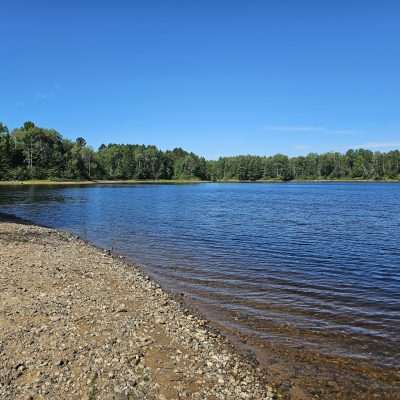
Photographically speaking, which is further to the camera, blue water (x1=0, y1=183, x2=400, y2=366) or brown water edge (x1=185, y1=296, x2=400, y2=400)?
blue water (x1=0, y1=183, x2=400, y2=366)

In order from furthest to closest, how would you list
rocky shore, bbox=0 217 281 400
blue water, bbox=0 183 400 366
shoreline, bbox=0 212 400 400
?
blue water, bbox=0 183 400 366 → shoreline, bbox=0 212 400 400 → rocky shore, bbox=0 217 281 400

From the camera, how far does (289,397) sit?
25.8 ft

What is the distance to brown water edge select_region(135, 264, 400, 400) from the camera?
8172mm

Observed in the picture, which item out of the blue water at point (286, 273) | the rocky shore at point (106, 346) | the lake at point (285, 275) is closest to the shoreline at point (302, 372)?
the rocky shore at point (106, 346)

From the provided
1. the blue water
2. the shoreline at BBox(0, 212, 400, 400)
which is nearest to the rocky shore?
the shoreline at BBox(0, 212, 400, 400)

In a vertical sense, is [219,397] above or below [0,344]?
below

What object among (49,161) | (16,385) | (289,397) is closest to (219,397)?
(289,397)

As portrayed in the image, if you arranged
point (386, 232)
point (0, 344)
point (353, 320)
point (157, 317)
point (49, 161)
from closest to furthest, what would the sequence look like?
point (0, 344), point (157, 317), point (353, 320), point (386, 232), point (49, 161)

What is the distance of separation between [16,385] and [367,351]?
863 cm

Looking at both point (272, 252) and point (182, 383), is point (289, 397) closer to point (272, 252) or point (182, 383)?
point (182, 383)

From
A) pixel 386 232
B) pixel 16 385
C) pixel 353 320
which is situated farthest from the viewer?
pixel 386 232

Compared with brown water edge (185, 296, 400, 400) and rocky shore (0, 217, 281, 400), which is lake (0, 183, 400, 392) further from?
rocky shore (0, 217, 281, 400)

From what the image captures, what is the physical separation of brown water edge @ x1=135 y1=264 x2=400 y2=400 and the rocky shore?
50 cm

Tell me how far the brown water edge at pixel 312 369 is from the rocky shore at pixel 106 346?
0.50m
